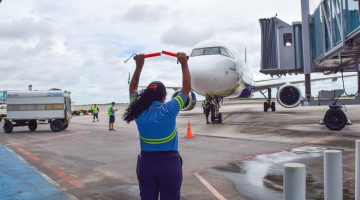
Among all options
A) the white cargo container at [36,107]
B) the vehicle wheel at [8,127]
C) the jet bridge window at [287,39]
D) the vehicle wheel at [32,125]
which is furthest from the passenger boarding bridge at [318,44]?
the vehicle wheel at [8,127]

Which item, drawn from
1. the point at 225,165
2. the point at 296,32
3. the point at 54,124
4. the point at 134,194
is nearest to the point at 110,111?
the point at 54,124

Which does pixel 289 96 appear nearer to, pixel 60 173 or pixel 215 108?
pixel 215 108

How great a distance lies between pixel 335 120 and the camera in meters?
15.9

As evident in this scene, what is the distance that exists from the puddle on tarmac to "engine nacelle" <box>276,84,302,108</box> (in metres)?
9.60

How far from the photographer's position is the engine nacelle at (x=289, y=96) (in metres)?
20.3

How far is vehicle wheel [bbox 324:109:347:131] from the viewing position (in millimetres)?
15672

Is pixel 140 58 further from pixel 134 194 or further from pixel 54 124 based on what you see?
pixel 54 124

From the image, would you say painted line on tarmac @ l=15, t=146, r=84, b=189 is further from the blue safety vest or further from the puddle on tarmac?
the blue safety vest

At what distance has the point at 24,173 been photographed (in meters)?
8.71

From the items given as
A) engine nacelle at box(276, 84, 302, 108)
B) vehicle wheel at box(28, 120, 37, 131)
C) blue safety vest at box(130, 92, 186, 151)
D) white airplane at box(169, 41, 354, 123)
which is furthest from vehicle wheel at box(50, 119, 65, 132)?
blue safety vest at box(130, 92, 186, 151)

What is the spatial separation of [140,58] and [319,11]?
12740 millimetres

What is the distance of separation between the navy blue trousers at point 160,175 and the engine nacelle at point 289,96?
17.6 m

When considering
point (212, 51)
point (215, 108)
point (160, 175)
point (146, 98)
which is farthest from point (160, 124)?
point (215, 108)

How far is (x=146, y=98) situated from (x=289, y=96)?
58.3 ft
